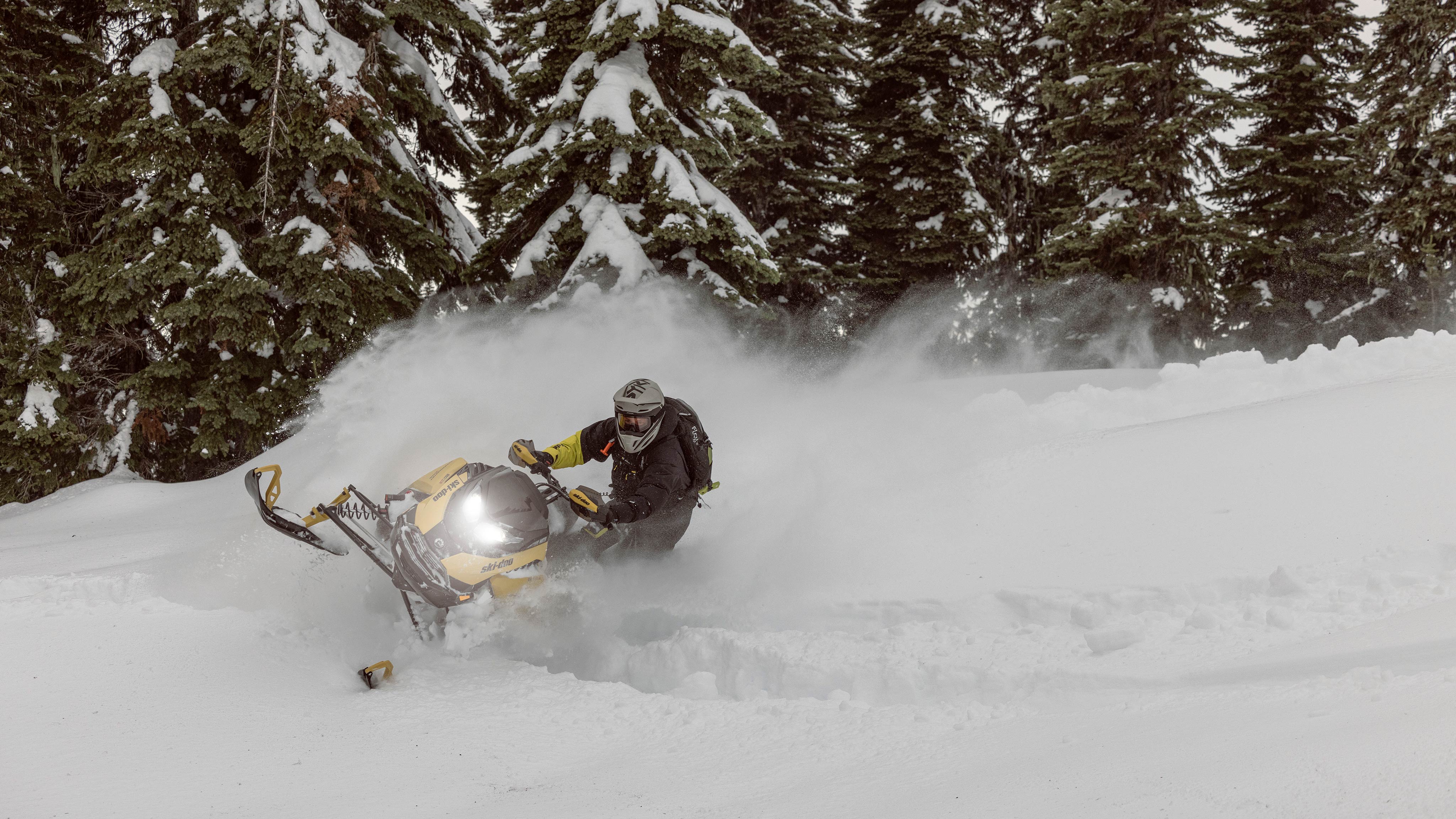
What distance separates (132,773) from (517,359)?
6.90 meters

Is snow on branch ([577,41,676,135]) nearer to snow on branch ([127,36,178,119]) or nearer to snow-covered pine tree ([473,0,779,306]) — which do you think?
snow-covered pine tree ([473,0,779,306])

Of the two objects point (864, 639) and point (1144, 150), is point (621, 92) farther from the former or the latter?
point (1144, 150)

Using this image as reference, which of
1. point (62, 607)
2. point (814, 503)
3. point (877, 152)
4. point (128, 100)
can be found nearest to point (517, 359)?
point (814, 503)

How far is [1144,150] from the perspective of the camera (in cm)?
1561

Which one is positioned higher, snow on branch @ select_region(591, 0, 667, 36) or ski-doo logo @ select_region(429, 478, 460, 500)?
snow on branch @ select_region(591, 0, 667, 36)

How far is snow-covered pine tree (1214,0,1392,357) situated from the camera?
64.6ft

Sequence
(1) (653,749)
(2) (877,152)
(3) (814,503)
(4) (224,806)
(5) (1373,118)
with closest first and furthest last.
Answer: (4) (224,806) < (1) (653,749) < (3) (814,503) < (5) (1373,118) < (2) (877,152)

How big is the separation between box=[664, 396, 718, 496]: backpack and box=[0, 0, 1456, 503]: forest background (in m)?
4.84

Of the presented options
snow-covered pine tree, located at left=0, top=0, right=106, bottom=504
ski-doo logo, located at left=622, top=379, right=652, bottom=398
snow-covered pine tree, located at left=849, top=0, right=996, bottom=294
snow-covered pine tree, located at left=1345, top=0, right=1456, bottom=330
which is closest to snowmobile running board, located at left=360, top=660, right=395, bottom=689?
ski-doo logo, located at left=622, top=379, right=652, bottom=398

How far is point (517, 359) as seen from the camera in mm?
10031

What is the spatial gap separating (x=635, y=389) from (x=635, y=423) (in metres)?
0.25

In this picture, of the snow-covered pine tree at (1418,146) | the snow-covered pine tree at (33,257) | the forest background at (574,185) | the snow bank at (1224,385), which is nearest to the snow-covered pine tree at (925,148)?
the forest background at (574,185)

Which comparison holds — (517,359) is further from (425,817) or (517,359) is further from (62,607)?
(425,817)

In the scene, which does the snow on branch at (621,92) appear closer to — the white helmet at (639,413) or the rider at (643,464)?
the rider at (643,464)
